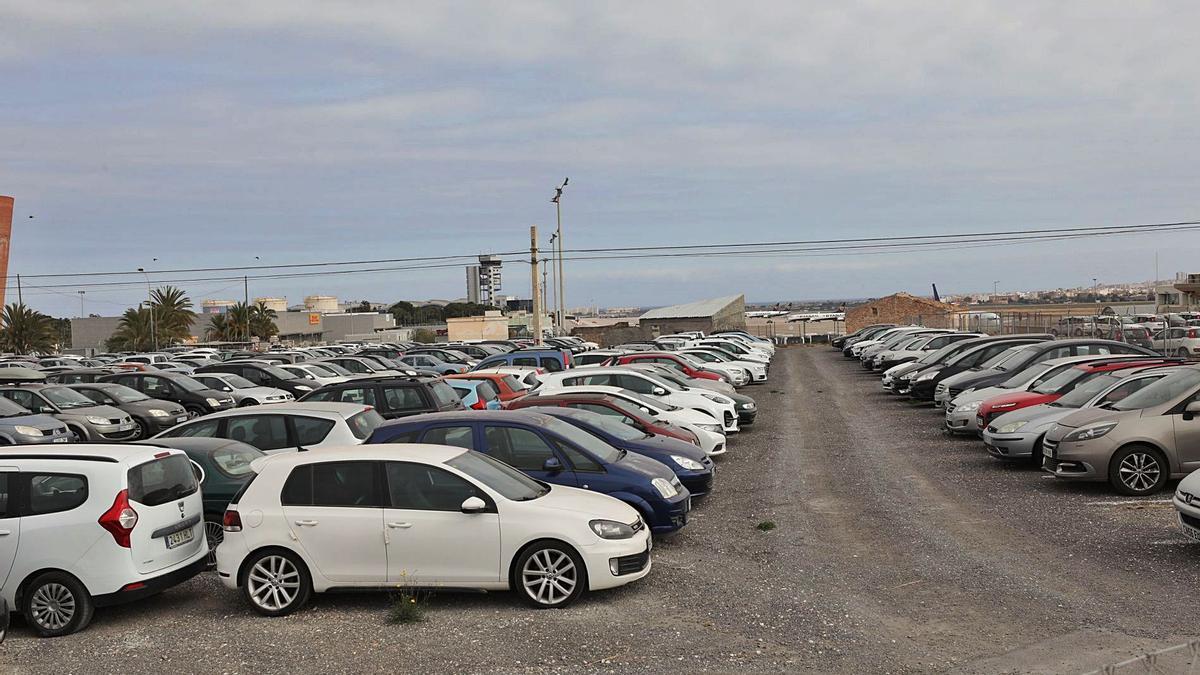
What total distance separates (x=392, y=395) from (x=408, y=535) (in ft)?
28.9

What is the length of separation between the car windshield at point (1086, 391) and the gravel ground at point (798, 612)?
3.34 m


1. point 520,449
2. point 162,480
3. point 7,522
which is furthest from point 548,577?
point 7,522

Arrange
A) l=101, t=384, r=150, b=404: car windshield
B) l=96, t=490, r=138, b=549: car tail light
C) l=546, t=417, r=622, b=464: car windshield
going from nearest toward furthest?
l=96, t=490, r=138, b=549: car tail light < l=546, t=417, r=622, b=464: car windshield < l=101, t=384, r=150, b=404: car windshield

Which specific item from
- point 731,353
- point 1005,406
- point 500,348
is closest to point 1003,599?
point 1005,406

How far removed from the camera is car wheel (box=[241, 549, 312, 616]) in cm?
905

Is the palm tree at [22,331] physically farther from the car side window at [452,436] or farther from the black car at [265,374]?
the car side window at [452,436]

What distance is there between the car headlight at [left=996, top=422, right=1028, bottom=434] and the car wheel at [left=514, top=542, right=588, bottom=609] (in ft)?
29.6

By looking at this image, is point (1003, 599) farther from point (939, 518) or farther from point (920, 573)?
point (939, 518)

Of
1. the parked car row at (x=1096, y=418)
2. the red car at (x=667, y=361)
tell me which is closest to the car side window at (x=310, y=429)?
the parked car row at (x=1096, y=418)

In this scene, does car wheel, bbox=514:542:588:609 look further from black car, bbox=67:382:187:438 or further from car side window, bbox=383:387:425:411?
black car, bbox=67:382:187:438

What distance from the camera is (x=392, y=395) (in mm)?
17500

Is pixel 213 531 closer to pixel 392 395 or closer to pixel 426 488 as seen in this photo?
pixel 426 488

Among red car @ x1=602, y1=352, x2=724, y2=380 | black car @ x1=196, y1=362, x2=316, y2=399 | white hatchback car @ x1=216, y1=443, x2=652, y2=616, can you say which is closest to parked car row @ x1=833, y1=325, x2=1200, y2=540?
white hatchback car @ x1=216, y1=443, x2=652, y2=616

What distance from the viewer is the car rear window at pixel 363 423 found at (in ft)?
43.9
